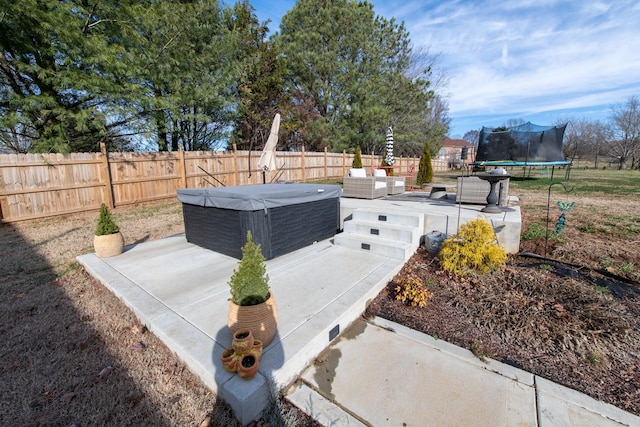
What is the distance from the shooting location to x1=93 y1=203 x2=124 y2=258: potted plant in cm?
379

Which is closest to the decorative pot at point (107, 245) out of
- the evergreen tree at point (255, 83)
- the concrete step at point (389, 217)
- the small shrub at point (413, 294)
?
the concrete step at point (389, 217)

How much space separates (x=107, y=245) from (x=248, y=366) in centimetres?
336

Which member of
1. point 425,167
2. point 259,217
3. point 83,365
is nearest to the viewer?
point 83,365

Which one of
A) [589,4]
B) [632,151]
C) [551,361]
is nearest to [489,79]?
[589,4]

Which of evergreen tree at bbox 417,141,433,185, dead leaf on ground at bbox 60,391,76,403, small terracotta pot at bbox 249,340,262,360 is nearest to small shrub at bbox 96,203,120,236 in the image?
dead leaf on ground at bbox 60,391,76,403

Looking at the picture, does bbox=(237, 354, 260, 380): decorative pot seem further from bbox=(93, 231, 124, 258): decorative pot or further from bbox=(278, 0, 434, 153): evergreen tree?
bbox=(278, 0, 434, 153): evergreen tree

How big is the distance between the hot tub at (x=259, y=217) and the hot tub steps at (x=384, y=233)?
20.7 inches

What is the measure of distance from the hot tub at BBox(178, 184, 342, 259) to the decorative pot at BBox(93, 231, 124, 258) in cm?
94

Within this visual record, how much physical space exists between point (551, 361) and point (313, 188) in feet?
11.0

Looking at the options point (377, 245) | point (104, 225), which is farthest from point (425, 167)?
point (104, 225)

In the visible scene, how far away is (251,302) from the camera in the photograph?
6.07ft

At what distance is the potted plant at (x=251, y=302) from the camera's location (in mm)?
1801

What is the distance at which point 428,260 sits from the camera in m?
3.80

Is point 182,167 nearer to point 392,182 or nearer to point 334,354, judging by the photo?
point 392,182
